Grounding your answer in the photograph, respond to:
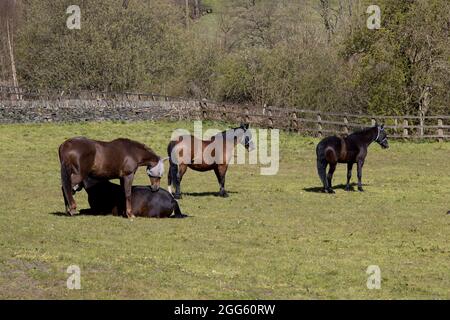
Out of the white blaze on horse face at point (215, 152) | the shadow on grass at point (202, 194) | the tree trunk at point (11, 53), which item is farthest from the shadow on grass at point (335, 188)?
the tree trunk at point (11, 53)

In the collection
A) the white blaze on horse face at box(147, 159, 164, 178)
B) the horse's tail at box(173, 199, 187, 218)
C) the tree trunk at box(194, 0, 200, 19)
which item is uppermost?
the tree trunk at box(194, 0, 200, 19)

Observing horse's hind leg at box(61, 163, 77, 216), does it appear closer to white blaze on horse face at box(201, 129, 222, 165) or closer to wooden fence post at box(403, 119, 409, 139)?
white blaze on horse face at box(201, 129, 222, 165)

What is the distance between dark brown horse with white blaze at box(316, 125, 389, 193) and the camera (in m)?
19.9

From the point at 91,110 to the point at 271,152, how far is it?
450 inches

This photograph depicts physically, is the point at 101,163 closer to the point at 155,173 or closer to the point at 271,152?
the point at 155,173

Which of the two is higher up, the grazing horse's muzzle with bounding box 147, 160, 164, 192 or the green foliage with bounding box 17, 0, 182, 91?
the green foliage with bounding box 17, 0, 182, 91

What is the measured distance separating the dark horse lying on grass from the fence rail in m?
20.2

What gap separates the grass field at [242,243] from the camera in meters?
9.65

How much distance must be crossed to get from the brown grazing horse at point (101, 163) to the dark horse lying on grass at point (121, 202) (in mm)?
213

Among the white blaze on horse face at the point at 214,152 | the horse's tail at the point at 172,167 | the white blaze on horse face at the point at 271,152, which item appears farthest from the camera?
the white blaze on horse face at the point at 271,152

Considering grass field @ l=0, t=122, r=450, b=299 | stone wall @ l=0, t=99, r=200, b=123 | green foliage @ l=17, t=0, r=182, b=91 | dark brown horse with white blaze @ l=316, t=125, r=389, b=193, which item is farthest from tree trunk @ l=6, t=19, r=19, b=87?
dark brown horse with white blaze @ l=316, t=125, r=389, b=193

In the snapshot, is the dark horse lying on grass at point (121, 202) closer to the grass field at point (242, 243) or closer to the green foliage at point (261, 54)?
the grass field at point (242, 243)

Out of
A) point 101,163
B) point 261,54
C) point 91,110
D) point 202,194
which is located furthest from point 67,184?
point 261,54

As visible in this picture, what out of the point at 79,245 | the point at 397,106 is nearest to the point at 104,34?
the point at 397,106
